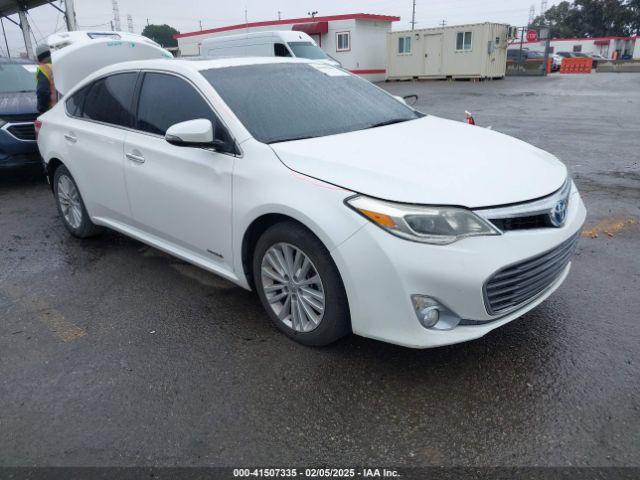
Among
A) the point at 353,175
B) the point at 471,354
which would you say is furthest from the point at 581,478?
the point at 353,175

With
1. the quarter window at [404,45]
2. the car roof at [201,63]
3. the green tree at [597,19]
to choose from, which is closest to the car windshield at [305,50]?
the car roof at [201,63]

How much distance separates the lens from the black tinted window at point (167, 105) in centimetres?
345

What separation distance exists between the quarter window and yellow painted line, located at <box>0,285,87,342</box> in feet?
93.1

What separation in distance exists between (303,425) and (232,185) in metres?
1.45

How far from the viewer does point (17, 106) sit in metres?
7.38

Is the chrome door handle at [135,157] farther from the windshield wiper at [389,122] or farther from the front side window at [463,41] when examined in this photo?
the front side window at [463,41]

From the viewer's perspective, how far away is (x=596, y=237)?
473 centimetres

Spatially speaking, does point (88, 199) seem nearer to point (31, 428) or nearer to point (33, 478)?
point (31, 428)

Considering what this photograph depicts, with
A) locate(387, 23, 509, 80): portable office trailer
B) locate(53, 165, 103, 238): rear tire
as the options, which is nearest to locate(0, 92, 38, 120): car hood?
locate(53, 165, 103, 238): rear tire

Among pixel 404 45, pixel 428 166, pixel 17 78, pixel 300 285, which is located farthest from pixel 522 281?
pixel 404 45

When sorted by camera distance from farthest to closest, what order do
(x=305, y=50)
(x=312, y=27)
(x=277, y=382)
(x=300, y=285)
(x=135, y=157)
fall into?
(x=312, y=27), (x=305, y=50), (x=135, y=157), (x=300, y=285), (x=277, y=382)

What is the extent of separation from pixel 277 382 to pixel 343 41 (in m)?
29.4

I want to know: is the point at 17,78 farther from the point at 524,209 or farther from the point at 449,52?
the point at 449,52

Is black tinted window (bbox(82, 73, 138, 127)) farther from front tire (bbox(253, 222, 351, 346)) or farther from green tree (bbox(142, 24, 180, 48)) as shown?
green tree (bbox(142, 24, 180, 48))
